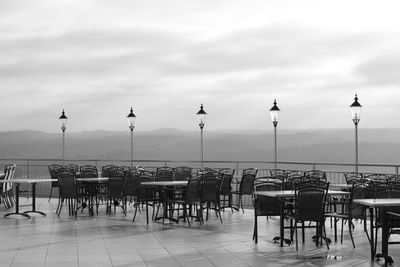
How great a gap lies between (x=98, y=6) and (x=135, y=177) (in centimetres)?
560

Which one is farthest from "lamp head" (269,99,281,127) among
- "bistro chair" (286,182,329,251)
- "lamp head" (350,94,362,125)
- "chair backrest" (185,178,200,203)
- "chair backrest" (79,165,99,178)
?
"bistro chair" (286,182,329,251)

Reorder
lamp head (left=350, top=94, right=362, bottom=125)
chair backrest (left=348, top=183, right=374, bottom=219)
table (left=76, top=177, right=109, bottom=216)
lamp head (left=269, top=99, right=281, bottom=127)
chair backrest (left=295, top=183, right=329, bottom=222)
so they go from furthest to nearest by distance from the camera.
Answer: lamp head (left=269, top=99, right=281, bottom=127), lamp head (left=350, top=94, right=362, bottom=125), table (left=76, top=177, right=109, bottom=216), chair backrest (left=348, top=183, right=374, bottom=219), chair backrest (left=295, top=183, right=329, bottom=222)

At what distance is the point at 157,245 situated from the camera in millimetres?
10258

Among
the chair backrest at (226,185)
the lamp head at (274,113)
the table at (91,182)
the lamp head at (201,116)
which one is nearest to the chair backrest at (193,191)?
the chair backrest at (226,185)

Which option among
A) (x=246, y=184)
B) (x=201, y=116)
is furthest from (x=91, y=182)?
(x=201, y=116)

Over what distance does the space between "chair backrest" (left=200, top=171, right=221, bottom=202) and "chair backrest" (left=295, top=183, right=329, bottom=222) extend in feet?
12.0

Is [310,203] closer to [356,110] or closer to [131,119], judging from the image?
[356,110]

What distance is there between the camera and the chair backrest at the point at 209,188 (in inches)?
521

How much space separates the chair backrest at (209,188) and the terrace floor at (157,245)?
18.2 inches

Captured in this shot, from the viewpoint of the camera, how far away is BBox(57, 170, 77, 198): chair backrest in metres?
14.2

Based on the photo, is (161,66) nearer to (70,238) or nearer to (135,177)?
(135,177)

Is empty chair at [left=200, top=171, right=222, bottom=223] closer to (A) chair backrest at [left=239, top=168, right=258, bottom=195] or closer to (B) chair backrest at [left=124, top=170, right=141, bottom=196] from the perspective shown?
(B) chair backrest at [left=124, top=170, right=141, bottom=196]

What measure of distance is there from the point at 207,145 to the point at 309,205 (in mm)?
41941

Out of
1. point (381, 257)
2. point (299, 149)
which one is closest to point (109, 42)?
point (381, 257)
